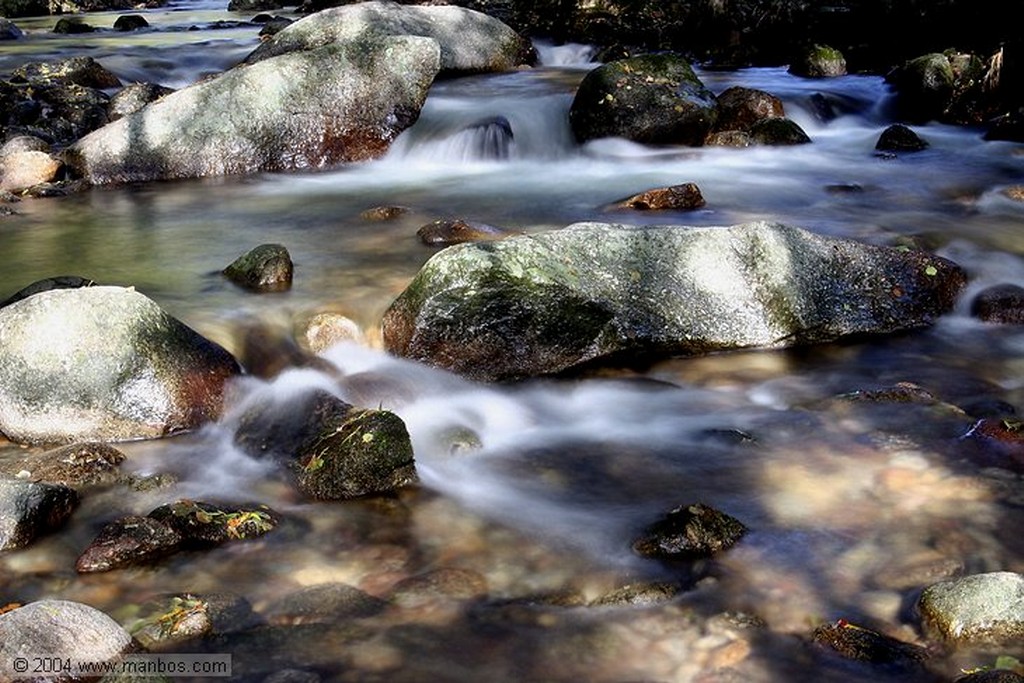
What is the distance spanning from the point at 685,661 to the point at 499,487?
1.37 m

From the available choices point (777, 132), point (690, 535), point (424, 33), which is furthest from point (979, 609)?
point (424, 33)

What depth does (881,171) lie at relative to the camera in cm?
1019

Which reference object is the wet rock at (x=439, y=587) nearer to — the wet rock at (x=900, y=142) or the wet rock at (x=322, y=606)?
the wet rock at (x=322, y=606)

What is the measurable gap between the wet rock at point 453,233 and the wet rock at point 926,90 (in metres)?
7.42

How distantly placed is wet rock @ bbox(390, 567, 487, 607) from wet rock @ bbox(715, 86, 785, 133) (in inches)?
349

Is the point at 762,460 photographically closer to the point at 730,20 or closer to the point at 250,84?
the point at 250,84

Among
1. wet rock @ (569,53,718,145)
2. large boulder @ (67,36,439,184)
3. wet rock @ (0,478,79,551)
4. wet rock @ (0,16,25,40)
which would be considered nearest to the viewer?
wet rock @ (0,478,79,551)

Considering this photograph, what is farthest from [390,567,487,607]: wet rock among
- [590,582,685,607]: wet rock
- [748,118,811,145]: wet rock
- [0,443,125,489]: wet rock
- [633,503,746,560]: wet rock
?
[748,118,811,145]: wet rock

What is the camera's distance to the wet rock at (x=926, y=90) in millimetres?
12562

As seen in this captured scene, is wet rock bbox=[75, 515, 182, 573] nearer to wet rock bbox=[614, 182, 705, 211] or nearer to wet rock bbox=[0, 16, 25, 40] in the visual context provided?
wet rock bbox=[614, 182, 705, 211]

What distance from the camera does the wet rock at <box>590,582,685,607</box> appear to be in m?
3.49

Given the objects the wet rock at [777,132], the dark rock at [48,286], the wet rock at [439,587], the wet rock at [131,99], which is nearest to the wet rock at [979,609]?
the wet rock at [439,587]

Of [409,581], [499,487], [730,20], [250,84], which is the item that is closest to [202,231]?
[250,84]

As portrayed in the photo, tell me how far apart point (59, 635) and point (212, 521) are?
93cm
